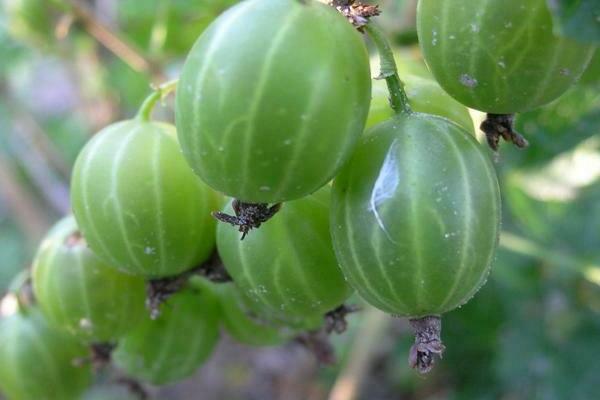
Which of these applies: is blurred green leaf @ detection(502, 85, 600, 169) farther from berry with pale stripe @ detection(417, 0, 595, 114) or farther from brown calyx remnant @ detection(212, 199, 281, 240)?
brown calyx remnant @ detection(212, 199, 281, 240)

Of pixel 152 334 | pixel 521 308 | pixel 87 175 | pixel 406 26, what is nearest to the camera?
pixel 87 175

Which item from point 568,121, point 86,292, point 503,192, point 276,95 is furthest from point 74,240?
point 503,192

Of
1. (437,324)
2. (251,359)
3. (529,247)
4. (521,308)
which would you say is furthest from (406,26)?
(251,359)

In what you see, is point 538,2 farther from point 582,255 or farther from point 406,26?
point 582,255

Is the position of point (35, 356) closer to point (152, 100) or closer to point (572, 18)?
point (152, 100)

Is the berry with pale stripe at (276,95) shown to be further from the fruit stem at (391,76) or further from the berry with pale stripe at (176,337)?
the berry with pale stripe at (176,337)

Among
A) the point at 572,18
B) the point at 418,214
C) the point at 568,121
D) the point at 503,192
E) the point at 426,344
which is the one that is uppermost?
the point at 572,18

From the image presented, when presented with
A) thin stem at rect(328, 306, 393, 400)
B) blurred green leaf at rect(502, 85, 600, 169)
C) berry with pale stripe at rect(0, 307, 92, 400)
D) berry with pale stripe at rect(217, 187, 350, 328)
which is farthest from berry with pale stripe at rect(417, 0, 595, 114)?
thin stem at rect(328, 306, 393, 400)
